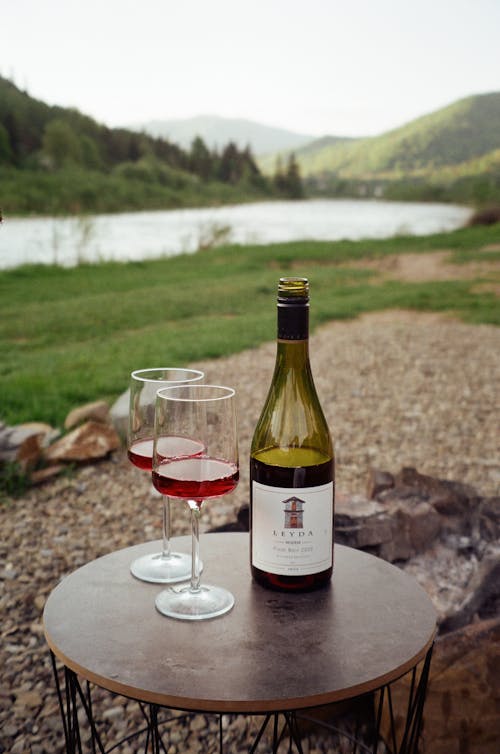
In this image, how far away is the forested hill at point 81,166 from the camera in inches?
680

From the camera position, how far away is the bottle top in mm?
1231

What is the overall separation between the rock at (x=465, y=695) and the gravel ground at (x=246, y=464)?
64 cm

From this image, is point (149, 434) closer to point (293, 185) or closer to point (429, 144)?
point (429, 144)

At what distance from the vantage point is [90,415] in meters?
4.68

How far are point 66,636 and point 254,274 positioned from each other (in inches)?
521

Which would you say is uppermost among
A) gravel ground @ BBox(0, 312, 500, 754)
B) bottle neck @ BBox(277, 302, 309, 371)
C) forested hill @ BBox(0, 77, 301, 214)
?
forested hill @ BBox(0, 77, 301, 214)

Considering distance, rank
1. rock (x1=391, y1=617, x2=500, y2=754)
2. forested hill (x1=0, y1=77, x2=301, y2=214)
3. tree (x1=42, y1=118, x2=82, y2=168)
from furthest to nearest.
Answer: tree (x1=42, y1=118, x2=82, y2=168) → forested hill (x1=0, y1=77, x2=301, y2=214) → rock (x1=391, y1=617, x2=500, y2=754)

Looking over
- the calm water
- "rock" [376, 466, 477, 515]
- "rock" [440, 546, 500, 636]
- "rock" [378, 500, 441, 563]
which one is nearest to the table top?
"rock" [440, 546, 500, 636]

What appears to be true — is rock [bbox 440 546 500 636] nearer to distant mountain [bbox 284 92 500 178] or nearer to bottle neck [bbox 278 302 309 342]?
bottle neck [bbox 278 302 309 342]

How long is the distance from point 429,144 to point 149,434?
94.9ft

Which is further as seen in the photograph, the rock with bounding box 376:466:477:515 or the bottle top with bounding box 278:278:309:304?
the rock with bounding box 376:466:477:515

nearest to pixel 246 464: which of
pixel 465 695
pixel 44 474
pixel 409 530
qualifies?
pixel 44 474

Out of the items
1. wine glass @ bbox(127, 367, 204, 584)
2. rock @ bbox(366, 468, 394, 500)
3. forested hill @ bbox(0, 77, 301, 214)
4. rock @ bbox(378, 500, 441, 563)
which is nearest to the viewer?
wine glass @ bbox(127, 367, 204, 584)

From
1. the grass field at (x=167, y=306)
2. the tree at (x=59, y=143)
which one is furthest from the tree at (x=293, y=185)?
the grass field at (x=167, y=306)
